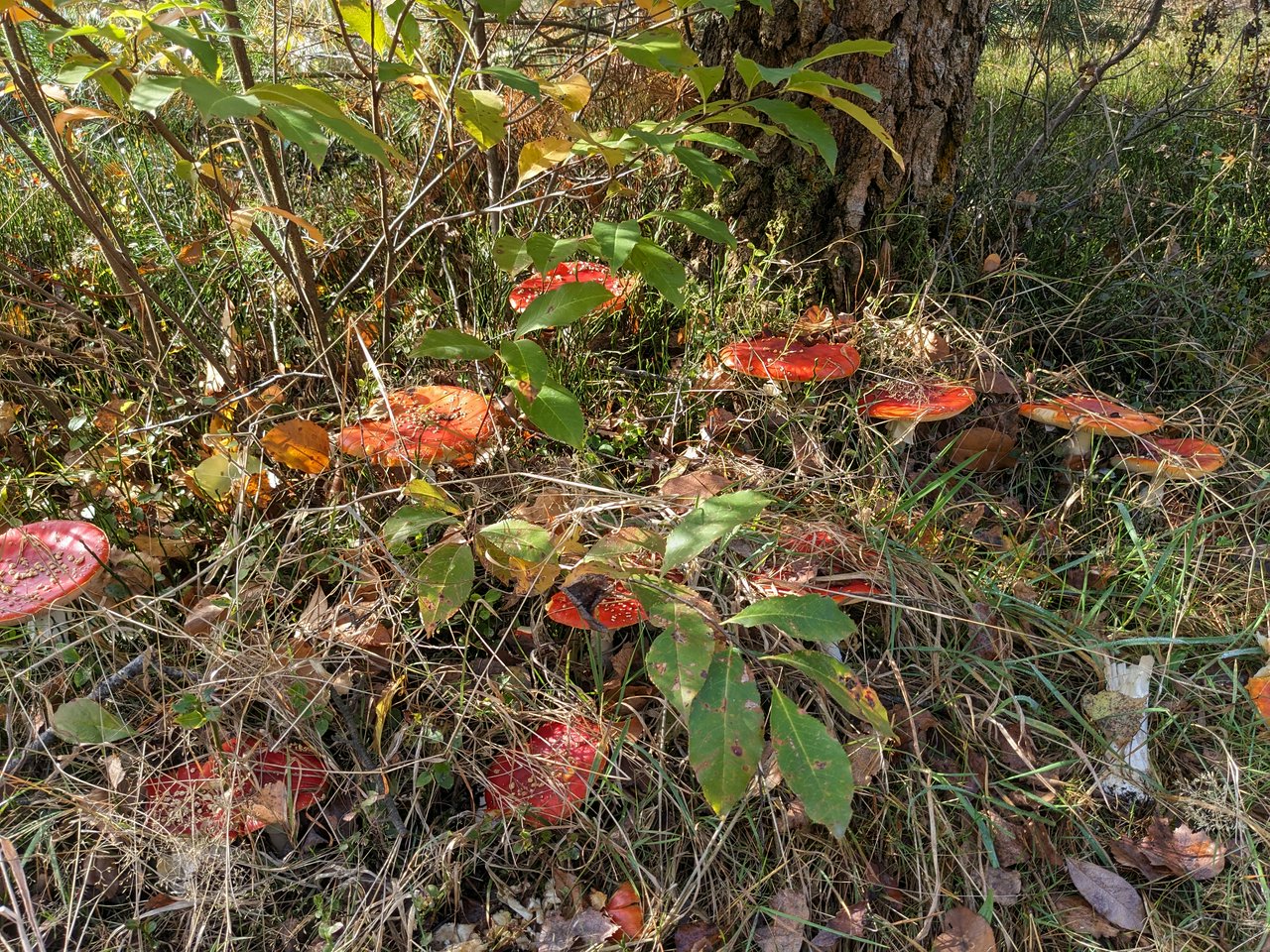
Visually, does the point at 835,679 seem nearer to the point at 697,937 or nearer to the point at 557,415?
the point at 697,937

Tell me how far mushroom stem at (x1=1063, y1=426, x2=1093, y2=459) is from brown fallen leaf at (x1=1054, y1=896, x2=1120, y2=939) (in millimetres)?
1073

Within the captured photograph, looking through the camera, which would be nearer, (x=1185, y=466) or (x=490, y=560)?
(x=490, y=560)

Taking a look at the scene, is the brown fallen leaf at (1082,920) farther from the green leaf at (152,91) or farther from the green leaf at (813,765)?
the green leaf at (152,91)

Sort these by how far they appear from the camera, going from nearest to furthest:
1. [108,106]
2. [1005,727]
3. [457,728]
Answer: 1. [457,728]
2. [1005,727]
3. [108,106]

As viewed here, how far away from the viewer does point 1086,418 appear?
2.08 meters

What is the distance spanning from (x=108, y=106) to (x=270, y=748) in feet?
10.2

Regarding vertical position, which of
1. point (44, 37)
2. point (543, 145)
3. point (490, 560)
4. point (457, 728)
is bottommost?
point (457, 728)

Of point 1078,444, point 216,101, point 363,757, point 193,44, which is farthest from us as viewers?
point 1078,444

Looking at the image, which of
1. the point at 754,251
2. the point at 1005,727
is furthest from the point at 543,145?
the point at 1005,727

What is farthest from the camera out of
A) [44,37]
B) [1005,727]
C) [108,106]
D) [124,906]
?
[108,106]

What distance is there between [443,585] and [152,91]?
33.1 inches

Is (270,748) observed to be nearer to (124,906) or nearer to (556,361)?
(124,906)

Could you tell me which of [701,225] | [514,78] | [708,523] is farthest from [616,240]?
[708,523]

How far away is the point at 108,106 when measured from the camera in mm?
3531
